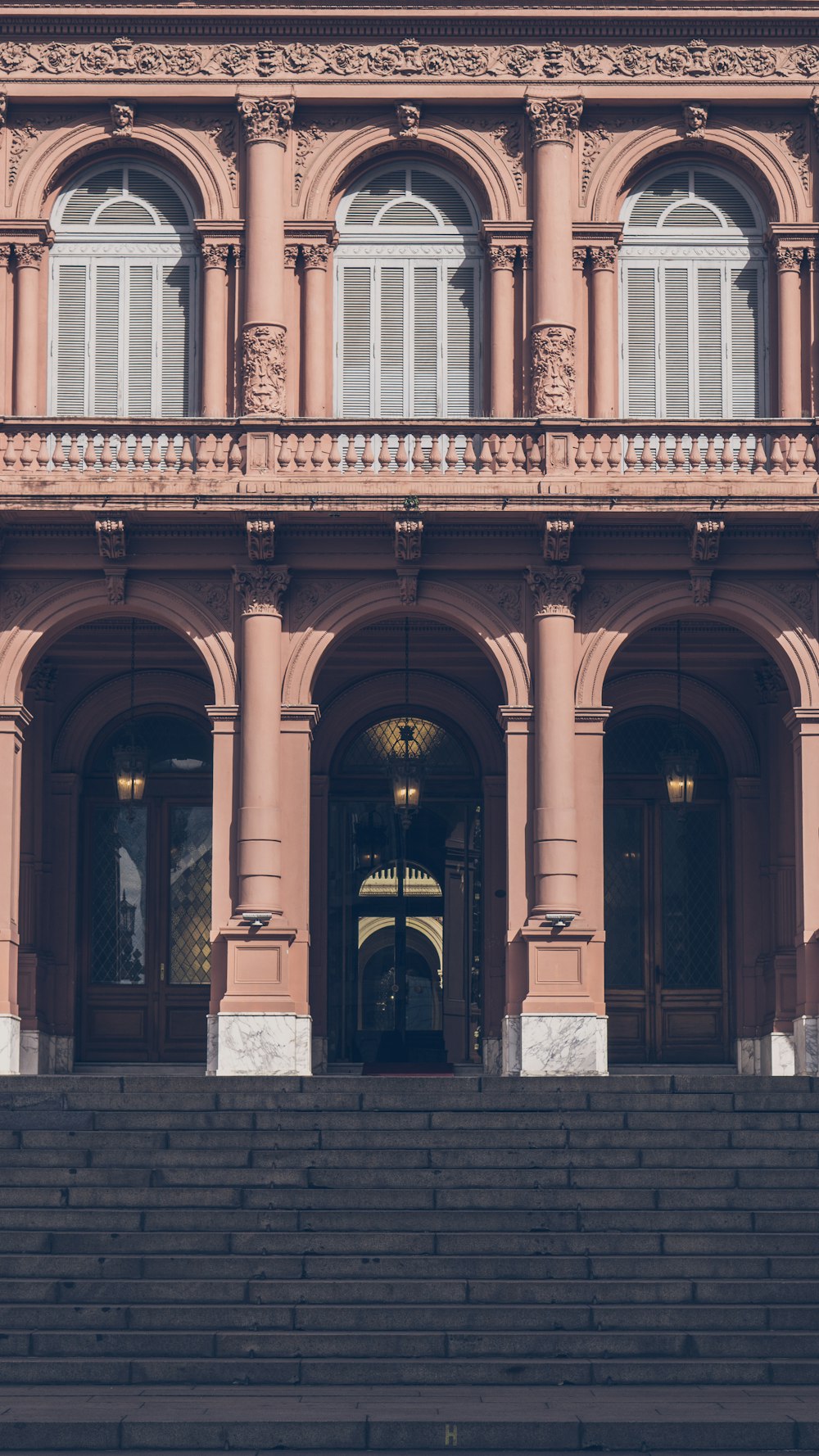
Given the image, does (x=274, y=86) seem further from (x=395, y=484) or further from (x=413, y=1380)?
(x=413, y=1380)

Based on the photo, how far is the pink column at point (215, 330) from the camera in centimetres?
2823

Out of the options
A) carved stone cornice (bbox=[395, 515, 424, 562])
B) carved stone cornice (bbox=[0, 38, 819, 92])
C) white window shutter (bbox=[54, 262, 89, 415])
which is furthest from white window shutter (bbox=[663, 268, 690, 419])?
white window shutter (bbox=[54, 262, 89, 415])

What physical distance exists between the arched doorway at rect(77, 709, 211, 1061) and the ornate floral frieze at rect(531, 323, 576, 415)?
255 inches

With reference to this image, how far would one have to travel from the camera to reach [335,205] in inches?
1141

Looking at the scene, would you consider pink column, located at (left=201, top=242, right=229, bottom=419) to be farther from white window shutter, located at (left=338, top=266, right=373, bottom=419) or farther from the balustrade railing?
white window shutter, located at (left=338, top=266, right=373, bottom=419)

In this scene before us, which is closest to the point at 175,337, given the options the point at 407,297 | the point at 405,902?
the point at 407,297

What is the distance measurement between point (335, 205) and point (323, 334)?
1.67 metres

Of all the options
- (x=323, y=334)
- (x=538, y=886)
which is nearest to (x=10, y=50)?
(x=323, y=334)

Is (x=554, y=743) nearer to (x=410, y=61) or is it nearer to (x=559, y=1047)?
(x=559, y=1047)

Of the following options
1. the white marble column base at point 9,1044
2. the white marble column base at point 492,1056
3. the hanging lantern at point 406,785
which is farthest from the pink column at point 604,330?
the white marble column base at point 9,1044

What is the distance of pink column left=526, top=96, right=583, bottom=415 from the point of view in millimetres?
27844

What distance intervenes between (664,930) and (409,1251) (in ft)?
40.4

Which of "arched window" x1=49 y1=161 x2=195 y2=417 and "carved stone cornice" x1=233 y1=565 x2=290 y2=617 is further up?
"arched window" x1=49 y1=161 x2=195 y2=417

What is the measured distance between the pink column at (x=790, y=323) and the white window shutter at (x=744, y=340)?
0.49m
